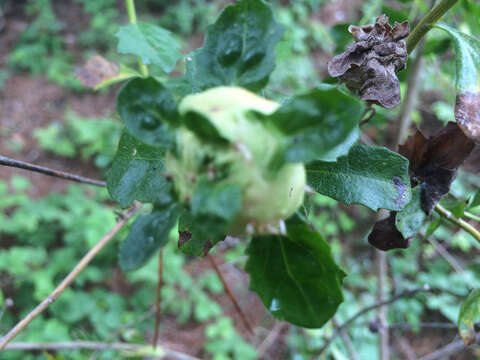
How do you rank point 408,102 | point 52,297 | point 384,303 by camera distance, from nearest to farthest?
point 52,297
point 384,303
point 408,102

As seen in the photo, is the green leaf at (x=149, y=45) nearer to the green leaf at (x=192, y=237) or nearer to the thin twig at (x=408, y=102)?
the green leaf at (x=192, y=237)

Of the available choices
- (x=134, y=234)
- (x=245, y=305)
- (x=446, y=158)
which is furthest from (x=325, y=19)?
(x=134, y=234)

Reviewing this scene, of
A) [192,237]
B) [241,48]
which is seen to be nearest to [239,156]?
[241,48]

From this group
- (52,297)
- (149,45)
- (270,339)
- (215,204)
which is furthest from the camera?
(270,339)

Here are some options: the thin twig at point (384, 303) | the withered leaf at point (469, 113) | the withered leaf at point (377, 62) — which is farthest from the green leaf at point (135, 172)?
the thin twig at point (384, 303)

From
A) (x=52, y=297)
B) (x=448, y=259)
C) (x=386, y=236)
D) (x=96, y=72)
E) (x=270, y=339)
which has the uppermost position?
(x=386, y=236)

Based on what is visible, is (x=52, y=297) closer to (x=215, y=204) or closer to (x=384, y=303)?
(x=215, y=204)
